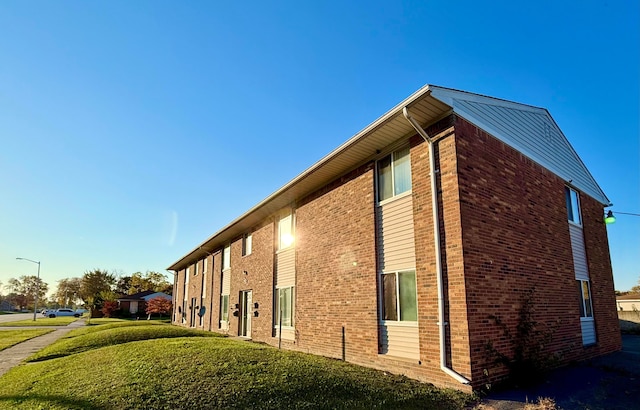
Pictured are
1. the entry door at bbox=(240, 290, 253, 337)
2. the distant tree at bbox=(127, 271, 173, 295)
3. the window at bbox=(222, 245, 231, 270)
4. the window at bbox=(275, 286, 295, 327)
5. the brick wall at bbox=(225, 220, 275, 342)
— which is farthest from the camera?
the distant tree at bbox=(127, 271, 173, 295)

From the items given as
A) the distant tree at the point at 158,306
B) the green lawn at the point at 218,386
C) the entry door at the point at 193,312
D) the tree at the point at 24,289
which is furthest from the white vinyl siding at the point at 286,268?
the tree at the point at 24,289

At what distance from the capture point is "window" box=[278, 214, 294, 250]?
48.9 ft

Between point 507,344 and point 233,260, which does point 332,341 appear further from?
point 233,260

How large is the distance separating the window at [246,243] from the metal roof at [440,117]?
4.14m

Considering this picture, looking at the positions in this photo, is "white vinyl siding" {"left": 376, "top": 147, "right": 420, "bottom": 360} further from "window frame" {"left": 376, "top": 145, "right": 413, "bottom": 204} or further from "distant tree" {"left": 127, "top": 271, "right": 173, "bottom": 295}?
"distant tree" {"left": 127, "top": 271, "right": 173, "bottom": 295}

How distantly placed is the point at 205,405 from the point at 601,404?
647cm

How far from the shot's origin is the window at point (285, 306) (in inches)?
553

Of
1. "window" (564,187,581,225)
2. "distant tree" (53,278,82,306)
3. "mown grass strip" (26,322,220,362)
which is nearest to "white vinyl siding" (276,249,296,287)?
"mown grass strip" (26,322,220,362)

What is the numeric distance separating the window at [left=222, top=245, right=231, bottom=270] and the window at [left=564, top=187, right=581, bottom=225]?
16.4m

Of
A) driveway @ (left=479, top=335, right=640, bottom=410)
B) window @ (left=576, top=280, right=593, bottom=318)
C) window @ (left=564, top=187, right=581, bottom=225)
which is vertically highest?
window @ (left=564, top=187, right=581, bottom=225)

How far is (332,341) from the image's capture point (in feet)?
36.8

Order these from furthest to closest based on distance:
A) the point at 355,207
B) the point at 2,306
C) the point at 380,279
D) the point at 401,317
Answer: the point at 2,306 → the point at 355,207 → the point at 380,279 → the point at 401,317

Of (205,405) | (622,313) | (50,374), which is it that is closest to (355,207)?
(205,405)

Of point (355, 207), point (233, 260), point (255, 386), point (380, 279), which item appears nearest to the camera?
point (255, 386)
